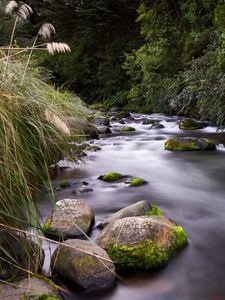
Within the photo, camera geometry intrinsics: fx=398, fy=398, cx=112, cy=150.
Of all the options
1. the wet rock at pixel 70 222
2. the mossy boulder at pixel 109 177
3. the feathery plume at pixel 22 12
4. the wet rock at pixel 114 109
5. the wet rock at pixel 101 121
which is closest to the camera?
the wet rock at pixel 70 222

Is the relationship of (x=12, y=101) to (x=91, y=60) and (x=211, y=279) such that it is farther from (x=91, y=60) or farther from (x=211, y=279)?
(x=91, y=60)

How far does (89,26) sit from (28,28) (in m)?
4.02

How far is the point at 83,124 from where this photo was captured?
745cm

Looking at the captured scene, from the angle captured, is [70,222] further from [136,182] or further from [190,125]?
[190,125]

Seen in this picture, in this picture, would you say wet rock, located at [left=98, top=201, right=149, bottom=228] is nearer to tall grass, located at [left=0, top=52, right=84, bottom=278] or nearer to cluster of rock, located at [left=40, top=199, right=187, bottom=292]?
cluster of rock, located at [left=40, top=199, right=187, bottom=292]

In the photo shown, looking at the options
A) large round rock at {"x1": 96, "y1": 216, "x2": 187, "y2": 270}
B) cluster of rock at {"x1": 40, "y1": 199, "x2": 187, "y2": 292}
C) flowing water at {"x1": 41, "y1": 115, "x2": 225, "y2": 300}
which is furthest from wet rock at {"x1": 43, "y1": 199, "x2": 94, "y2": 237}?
large round rock at {"x1": 96, "y1": 216, "x2": 187, "y2": 270}

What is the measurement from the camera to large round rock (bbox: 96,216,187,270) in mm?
2734

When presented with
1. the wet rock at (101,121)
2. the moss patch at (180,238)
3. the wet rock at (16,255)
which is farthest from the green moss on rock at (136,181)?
the wet rock at (101,121)

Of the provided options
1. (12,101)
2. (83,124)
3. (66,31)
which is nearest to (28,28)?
(66,31)

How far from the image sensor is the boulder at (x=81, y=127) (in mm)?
5918

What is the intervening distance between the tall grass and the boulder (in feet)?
7.34

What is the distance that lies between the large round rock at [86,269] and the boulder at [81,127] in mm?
3224

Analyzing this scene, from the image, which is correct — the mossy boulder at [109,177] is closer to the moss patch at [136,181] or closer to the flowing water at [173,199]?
the flowing water at [173,199]

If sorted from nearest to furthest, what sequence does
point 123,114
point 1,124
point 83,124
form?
point 1,124, point 83,124, point 123,114
